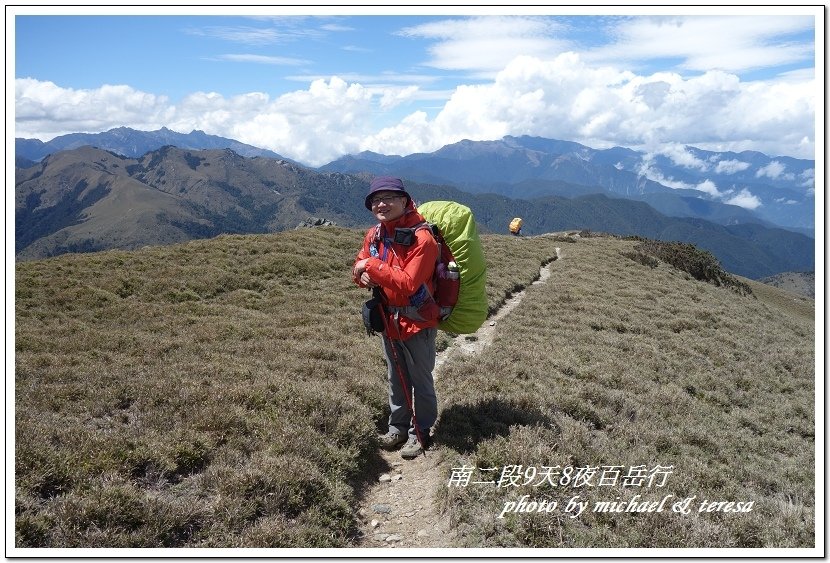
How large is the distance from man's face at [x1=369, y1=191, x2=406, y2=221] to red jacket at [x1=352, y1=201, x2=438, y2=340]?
0.46ft

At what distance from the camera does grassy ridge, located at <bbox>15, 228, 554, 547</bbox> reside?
5.17m

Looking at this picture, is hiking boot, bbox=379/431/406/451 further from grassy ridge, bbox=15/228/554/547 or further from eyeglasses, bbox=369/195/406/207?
eyeglasses, bbox=369/195/406/207

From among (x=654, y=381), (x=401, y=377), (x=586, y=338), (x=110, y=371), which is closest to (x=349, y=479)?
(x=401, y=377)

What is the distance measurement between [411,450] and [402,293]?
8.98 feet

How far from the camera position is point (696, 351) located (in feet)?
53.0

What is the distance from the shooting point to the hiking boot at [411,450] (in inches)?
298

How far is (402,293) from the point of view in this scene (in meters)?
6.55

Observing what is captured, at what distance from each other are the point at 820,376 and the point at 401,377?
594 cm

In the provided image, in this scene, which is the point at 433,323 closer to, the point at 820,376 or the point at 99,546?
the point at 99,546

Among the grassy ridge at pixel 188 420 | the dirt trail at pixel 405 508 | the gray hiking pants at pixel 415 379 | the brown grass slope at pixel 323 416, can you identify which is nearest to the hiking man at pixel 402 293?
the gray hiking pants at pixel 415 379

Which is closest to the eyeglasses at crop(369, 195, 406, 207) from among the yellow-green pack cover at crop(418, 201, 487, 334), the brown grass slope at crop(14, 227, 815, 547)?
the yellow-green pack cover at crop(418, 201, 487, 334)

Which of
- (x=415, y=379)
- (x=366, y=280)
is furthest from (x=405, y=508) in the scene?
(x=366, y=280)

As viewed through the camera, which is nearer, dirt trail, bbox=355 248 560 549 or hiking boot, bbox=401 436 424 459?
dirt trail, bbox=355 248 560 549

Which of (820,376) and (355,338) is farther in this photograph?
(355,338)
